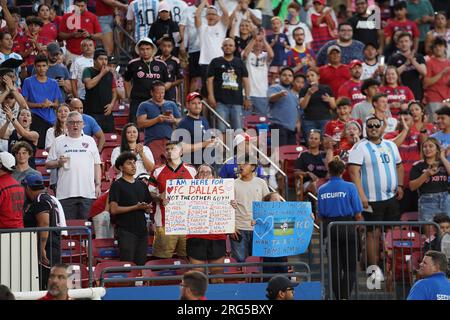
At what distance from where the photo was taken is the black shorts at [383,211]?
1819 cm

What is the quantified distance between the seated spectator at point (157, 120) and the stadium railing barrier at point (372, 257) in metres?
3.41

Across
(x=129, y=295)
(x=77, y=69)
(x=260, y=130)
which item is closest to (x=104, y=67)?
(x=77, y=69)

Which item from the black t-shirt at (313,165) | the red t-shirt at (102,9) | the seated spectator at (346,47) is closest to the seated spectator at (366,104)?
the black t-shirt at (313,165)

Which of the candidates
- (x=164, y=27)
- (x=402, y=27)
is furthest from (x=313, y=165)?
(x=402, y=27)

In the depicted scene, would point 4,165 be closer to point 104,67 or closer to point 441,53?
point 104,67

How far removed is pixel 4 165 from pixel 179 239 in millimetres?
2507

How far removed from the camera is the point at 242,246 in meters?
16.8

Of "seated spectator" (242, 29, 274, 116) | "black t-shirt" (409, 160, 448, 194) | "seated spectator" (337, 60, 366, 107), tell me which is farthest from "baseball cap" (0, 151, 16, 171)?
"seated spectator" (337, 60, 366, 107)

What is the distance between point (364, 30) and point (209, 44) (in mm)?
4156

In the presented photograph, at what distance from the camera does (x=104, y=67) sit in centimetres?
2078

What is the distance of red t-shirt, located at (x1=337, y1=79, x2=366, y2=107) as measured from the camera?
22.5 m

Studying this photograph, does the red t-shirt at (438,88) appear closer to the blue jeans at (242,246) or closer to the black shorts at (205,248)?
the blue jeans at (242,246)

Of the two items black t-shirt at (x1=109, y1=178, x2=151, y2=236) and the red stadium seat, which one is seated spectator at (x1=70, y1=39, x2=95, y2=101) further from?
the red stadium seat
